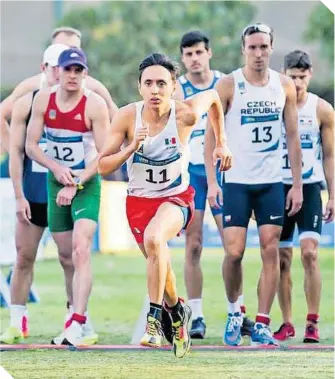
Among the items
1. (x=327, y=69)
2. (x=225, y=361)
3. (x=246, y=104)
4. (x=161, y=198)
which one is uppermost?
(x=327, y=69)

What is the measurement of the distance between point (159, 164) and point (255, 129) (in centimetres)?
148

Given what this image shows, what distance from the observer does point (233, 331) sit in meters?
11.2

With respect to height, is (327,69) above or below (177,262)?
above

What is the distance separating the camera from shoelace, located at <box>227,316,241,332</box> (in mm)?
11219

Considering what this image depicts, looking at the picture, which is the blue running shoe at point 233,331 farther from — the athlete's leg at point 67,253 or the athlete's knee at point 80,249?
the athlete's leg at point 67,253

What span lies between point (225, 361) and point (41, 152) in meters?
2.46

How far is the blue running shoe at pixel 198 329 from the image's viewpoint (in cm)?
1191

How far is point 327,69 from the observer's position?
54.1 m

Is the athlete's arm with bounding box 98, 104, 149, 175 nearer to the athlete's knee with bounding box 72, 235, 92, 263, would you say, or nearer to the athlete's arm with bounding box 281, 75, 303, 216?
the athlete's knee with bounding box 72, 235, 92, 263

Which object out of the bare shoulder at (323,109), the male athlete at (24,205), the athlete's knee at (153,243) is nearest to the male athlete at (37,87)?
the male athlete at (24,205)

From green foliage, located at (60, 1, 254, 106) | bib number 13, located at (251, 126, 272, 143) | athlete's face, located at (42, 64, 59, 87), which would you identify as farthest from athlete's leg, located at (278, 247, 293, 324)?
green foliage, located at (60, 1, 254, 106)

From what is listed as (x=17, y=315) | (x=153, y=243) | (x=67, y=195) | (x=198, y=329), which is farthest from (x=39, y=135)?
(x=153, y=243)

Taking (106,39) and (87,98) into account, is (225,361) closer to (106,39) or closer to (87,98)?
(87,98)

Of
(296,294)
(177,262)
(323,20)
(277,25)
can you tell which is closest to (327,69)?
(323,20)
